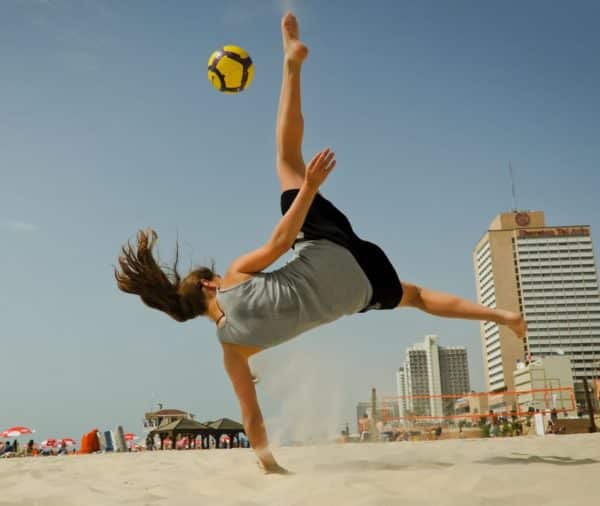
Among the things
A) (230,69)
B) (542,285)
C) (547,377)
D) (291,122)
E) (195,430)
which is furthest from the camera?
(542,285)

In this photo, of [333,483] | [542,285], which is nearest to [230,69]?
[333,483]

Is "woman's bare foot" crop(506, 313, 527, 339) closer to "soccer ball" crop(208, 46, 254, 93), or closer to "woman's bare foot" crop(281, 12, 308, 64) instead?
"woman's bare foot" crop(281, 12, 308, 64)

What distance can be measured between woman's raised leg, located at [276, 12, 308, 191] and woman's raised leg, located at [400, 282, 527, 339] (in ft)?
3.35

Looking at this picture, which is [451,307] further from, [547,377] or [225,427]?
[547,377]

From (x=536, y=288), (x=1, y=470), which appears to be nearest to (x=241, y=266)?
(x=1, y=470)

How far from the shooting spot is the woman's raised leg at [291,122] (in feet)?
11.3

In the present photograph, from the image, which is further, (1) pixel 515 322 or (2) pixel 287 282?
(1) pixel 515 322

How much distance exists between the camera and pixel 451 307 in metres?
3.56

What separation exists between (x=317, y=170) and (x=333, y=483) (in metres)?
1.49

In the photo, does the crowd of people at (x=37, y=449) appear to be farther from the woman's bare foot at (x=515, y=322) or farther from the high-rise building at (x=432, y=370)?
the high-rise building at (x=432, y=370)

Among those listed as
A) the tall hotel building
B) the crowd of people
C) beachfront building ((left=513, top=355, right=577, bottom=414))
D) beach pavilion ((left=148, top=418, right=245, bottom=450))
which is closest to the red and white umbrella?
the crowd of people

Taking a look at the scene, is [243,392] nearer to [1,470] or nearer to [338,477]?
[338,477]

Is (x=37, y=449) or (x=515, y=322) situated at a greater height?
(x=515, y=322)

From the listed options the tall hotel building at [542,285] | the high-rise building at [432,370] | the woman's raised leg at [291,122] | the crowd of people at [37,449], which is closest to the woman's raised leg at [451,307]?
the woman's raised leg at [291,122]
